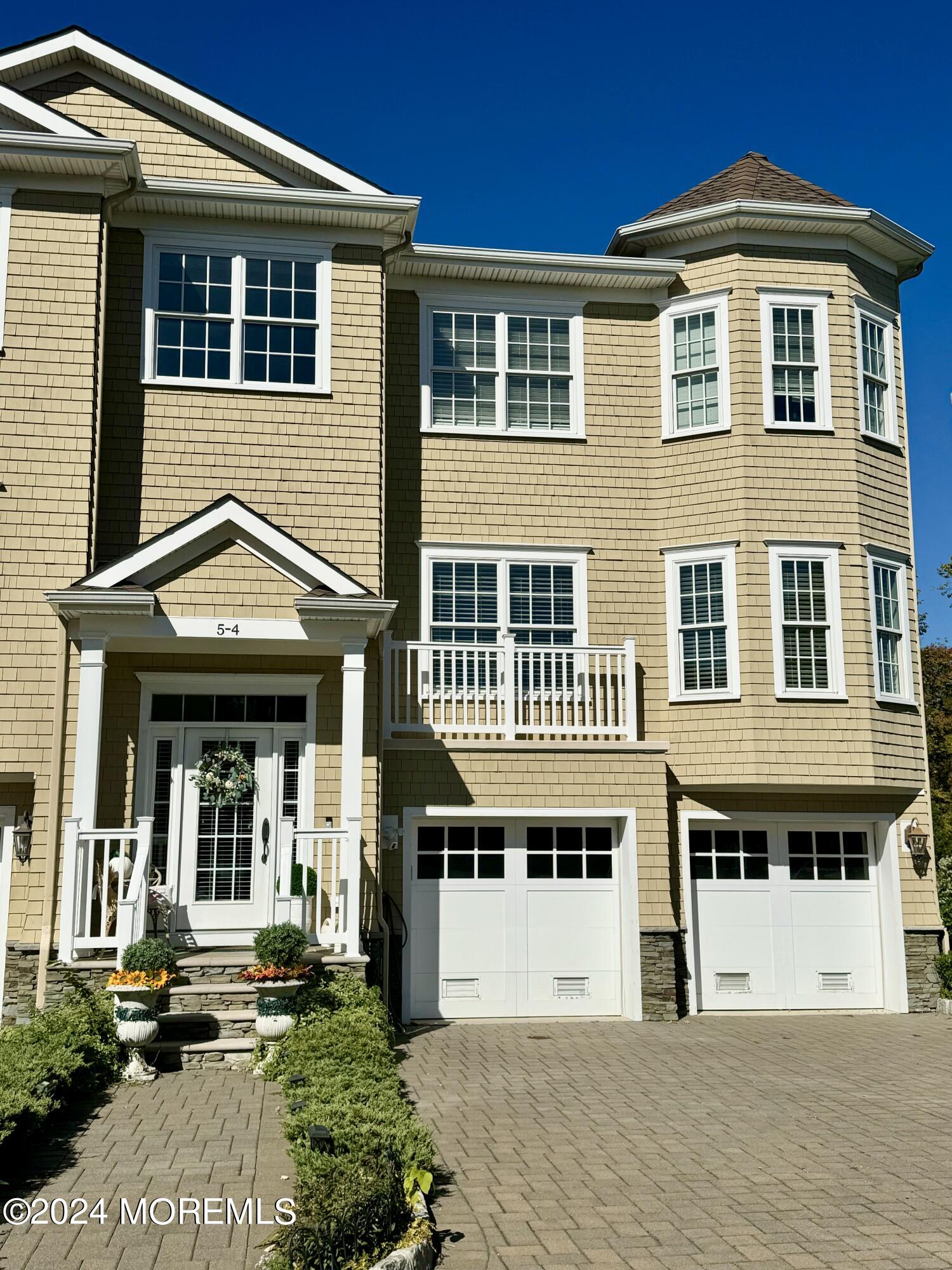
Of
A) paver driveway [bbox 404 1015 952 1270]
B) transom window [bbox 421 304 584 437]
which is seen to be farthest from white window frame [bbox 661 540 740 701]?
paver driveway [bbox 404 1015 952 1270]

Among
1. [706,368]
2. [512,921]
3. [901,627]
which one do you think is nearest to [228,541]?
[512,921]

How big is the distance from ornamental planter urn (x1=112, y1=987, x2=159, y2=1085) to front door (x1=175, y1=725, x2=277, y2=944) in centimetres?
246

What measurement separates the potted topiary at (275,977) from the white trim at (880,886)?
5.89 meters

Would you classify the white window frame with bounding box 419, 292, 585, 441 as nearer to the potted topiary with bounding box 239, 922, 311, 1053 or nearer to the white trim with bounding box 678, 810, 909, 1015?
the white trim with bounding box 678, 810, 909, 1015

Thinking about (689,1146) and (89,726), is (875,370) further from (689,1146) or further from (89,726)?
(689,1146)

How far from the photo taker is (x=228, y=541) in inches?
492

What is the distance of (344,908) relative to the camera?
11938 millimetres

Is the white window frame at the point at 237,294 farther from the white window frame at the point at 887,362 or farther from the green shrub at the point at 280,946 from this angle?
the white window frame at the point at 887,362

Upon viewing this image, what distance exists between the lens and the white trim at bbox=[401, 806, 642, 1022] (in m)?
14.1

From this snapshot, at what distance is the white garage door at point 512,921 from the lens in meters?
14.2

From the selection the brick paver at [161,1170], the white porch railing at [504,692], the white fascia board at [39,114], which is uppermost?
the white fascia board at [39,114]

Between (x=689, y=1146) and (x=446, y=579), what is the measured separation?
8.48 metres

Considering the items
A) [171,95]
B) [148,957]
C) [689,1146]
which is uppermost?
[171,95]

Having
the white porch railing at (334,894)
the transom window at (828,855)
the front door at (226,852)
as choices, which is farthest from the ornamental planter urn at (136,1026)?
the transom window at (828,855)
